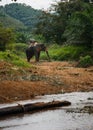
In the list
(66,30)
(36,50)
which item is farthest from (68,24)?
(36,50)

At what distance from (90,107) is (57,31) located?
96.9ft

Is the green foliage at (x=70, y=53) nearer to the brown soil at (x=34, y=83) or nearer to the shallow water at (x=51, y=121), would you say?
the brown soil at (x=34, y=83)

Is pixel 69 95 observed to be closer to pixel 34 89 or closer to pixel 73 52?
pixel 34 89

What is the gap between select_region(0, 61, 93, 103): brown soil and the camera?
1576cm

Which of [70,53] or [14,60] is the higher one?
[14,60]

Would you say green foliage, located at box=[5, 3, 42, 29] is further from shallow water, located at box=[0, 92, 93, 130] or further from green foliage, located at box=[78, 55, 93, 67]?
shallow water, located at box=[0, 92, 93, 130]

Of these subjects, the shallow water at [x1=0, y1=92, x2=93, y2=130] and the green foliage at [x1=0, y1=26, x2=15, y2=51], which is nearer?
the shallow water at [x1=0, y1=92, x2=93, y2=130]

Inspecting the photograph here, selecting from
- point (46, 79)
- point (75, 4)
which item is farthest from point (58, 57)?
point (46, 79)

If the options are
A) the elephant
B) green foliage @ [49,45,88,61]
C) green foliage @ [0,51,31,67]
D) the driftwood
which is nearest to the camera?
the driftwood

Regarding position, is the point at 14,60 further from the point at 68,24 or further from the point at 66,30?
the point at 68,24

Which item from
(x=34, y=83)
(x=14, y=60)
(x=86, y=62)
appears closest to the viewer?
(x=34, y=83)

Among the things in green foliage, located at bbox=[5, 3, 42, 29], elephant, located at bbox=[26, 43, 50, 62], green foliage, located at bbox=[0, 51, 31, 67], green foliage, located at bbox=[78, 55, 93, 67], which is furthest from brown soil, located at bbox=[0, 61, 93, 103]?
green foliage, located at bbox=[5, 3, 42, 29]

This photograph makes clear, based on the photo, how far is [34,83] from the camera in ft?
57.6

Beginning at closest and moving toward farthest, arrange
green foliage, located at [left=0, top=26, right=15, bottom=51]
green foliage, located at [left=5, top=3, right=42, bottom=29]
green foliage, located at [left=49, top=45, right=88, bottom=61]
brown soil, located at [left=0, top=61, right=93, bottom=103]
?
1. brown soil, located at [left=0, top=61, right=93, bottom=103]
2. green foliage, located at [left=0, top=26, right=15, bottom=51]
3. green foliage, located at [left=49, top=45, right=88, bottom=61]
4. green foliage, located at [left=5, top=3, right=42, bottom=29]
